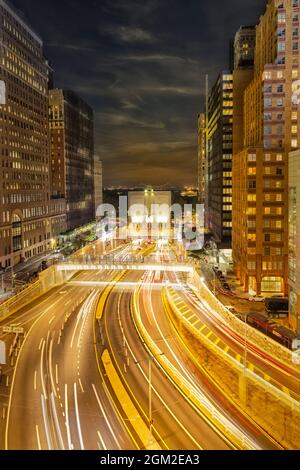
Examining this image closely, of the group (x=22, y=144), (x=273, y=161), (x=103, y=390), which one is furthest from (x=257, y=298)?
(x=22, y=144)

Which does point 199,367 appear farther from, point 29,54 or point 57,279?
point 29,54

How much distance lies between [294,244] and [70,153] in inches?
4547

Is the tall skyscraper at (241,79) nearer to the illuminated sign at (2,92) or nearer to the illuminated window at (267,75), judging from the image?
the illuminated window at (267,75)

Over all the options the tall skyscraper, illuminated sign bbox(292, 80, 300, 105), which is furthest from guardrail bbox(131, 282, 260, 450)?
the tall skyscraper

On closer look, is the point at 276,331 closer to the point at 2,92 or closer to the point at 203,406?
the point at 203,406

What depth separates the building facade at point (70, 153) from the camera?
153500mm

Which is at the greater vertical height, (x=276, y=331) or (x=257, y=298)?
(x=276, y=331)

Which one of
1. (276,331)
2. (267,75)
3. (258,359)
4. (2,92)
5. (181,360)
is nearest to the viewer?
(258,359)

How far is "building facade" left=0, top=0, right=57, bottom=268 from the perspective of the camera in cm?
10269

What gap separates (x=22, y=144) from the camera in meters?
114

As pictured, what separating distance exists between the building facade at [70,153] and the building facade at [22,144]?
20204 millimetres

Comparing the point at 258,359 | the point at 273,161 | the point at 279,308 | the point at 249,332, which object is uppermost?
the point at 273,161

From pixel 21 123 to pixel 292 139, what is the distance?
219ft
